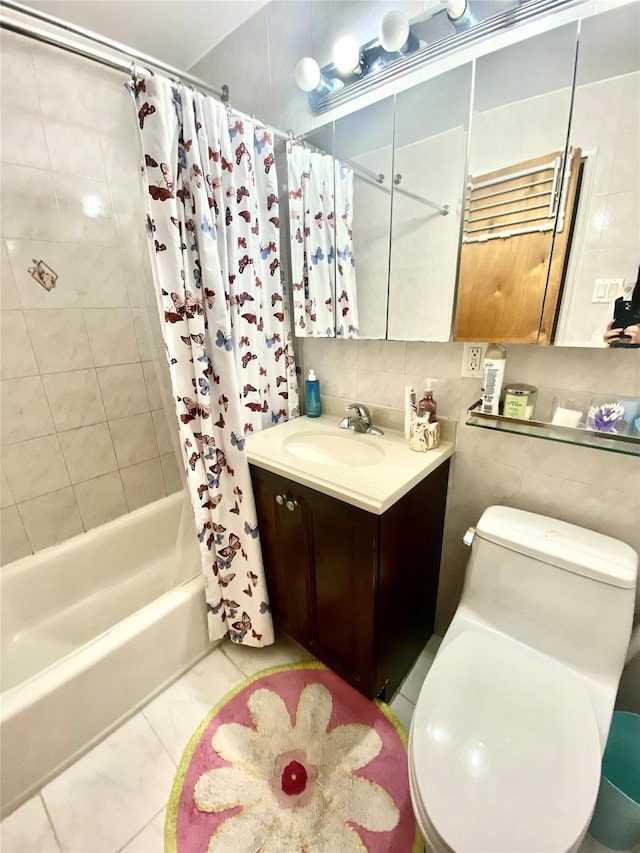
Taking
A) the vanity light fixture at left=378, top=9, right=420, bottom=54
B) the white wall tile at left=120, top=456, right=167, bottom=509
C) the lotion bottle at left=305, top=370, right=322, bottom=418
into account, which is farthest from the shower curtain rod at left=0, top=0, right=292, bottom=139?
the white wall tile at left=120, top=456, right=167, bottom=509

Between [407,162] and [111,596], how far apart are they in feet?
7.42

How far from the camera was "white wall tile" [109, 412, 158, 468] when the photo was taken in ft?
5.97

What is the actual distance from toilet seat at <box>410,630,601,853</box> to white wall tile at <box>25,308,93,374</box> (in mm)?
1847

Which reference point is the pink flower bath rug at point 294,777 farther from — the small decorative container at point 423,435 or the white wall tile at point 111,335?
the white wall tile at point 111,335

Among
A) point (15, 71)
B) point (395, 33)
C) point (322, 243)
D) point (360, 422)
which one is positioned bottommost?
point (360, 422)

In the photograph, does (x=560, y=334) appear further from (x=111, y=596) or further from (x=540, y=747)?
(x=111, y=596)

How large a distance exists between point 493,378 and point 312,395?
2.56 feet

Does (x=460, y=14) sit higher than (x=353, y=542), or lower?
higher

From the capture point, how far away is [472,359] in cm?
119

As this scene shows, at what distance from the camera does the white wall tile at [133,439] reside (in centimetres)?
182

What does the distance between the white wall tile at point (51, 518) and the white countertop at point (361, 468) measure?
1.00m

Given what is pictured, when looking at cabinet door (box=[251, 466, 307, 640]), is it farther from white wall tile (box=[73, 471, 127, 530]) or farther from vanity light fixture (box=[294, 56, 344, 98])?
vanity light fixture (box=[294, 56, 344, 98])

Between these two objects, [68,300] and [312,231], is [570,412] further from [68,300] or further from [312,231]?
[68,300]

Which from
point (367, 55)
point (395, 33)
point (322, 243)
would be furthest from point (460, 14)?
point (322, 243)
